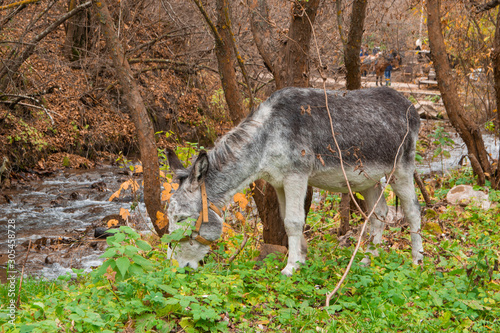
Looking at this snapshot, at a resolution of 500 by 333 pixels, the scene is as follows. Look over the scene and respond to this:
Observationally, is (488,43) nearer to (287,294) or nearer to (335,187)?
(335,187)

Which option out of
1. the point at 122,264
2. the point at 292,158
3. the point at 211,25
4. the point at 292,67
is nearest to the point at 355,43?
the point at 292,67

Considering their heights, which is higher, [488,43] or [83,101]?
[488,43]

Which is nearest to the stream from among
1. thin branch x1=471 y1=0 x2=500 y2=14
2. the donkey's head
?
thin branch x1=471 y1=0 x2=500 y2=14

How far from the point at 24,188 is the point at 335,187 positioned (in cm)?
935

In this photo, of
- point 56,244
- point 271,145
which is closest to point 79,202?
point 56,244

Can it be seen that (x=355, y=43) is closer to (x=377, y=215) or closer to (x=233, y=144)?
(x=377, y=215)

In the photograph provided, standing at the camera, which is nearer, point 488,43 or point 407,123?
point 407,123

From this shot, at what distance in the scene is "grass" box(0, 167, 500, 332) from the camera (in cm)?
338

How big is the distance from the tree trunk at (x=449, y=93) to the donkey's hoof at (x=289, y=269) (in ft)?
19.5

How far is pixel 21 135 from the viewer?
12719 mm

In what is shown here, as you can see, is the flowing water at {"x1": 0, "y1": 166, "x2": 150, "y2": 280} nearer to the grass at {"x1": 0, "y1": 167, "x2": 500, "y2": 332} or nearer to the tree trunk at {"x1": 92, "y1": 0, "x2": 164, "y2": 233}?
the tree trunk at {"x1": 92, "y1": 0, "x2": 164, "y2": 233}

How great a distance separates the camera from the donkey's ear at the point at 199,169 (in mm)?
4512

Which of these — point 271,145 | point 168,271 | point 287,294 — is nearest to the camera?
point 168,271

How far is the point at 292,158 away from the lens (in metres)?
4.75
